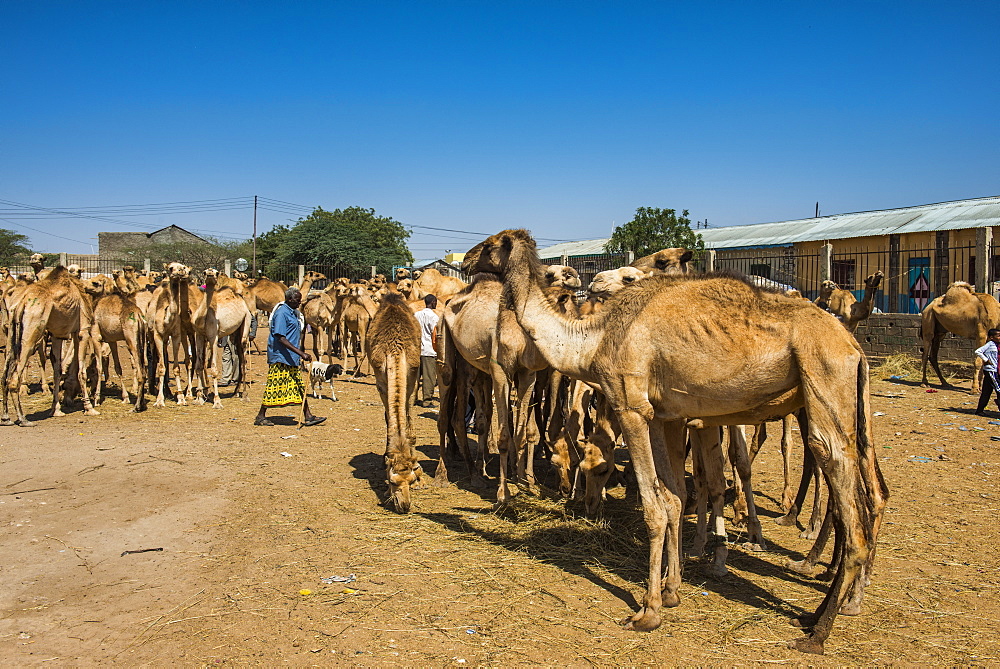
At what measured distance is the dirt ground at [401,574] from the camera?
442 centimetres

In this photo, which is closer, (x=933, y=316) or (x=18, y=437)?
(x=18, y=437)

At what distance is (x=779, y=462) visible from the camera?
9695 mm

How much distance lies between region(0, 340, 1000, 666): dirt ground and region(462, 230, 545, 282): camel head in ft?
8.31

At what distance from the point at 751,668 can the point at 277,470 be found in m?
6.48

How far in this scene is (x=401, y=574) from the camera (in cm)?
562

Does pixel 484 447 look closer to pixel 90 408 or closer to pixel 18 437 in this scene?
pixel 18 437

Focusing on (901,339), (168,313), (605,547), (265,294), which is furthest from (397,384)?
(265,294)

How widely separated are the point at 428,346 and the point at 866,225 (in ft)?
95.6

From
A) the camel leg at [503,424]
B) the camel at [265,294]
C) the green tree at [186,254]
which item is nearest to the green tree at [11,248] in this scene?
the green tree at [186,254]

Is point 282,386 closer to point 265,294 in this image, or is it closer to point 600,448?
point 600,448

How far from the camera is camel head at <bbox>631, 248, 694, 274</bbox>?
7898 mm

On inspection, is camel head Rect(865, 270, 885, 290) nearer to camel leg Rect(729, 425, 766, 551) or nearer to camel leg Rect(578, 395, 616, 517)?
camel leg Rect(729, 425, 766, 551)

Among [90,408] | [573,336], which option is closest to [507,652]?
[573,336]

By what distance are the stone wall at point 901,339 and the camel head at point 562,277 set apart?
44.8 ft
